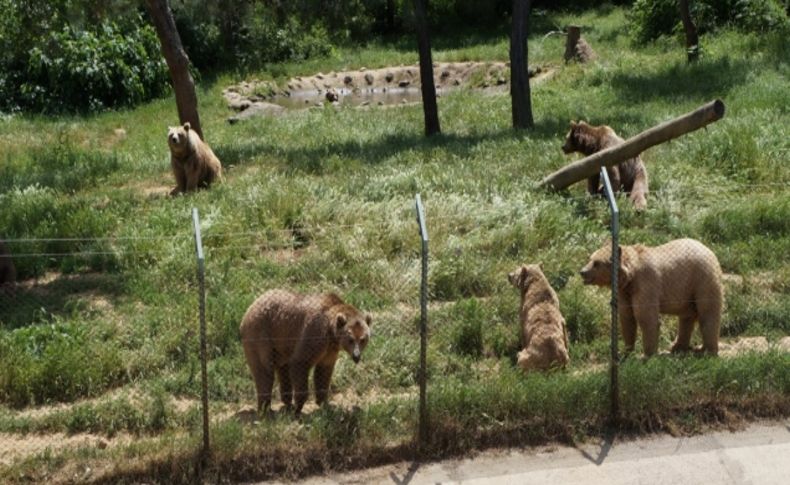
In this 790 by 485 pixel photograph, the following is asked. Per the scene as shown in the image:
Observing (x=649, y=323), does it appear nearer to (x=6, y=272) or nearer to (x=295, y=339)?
(x=295, y=339)

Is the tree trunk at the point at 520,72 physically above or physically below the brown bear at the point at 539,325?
above

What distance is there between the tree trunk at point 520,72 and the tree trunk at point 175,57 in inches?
231

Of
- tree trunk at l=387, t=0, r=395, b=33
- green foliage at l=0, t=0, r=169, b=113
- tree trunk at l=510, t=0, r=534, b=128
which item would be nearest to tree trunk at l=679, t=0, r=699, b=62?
tree trunk at l=510, t=0, r=534, b=128

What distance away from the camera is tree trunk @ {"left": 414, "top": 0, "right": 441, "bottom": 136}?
19188 mm

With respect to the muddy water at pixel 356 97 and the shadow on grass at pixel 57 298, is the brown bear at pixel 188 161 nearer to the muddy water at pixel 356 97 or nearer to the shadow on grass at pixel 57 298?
the shadow on grass at pixel 57 298

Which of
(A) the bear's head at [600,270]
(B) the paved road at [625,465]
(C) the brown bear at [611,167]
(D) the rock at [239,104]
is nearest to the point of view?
(B) the paved road at [625,465]

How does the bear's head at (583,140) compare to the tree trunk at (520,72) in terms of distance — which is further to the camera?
the tree trunk at (520,72)

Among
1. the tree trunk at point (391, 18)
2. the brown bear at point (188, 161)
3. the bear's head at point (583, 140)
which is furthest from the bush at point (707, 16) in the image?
the brown bear at point (188, 161)

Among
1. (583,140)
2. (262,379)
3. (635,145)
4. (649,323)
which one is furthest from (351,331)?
(583,140)

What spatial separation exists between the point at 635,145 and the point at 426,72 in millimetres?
7573

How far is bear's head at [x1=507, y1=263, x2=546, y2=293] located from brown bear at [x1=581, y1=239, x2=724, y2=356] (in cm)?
51

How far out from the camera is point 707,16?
89.9ft

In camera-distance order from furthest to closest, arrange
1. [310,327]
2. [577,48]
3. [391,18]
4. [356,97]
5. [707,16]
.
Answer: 1. [391,18]
2. [356,97]
3. [577,48]
4. [707,16]
5. [310,327]

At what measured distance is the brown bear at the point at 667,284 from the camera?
8.94 meters
